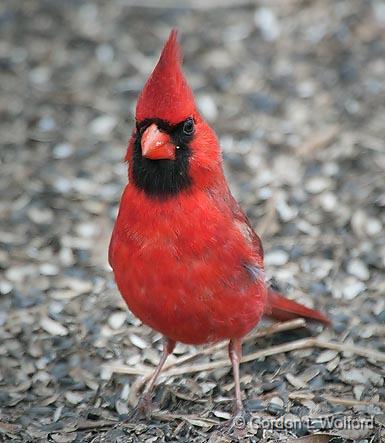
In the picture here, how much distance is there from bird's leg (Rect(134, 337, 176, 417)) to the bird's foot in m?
0.34

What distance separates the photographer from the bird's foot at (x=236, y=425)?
340 centimetres

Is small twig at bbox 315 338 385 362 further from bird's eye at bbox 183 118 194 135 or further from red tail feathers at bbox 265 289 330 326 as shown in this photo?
bird's eye at bbox 183 118 194 135

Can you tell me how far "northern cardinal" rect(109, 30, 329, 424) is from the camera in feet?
10.4

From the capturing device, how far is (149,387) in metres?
3.75

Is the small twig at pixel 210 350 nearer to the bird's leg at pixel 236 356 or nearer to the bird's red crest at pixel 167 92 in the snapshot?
the bird's leg at pixel 236 356

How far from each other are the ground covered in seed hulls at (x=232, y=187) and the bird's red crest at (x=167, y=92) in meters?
1.15

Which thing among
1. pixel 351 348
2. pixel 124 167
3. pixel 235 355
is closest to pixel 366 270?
pixel 351 348

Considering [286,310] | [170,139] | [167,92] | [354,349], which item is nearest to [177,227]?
[170,139]

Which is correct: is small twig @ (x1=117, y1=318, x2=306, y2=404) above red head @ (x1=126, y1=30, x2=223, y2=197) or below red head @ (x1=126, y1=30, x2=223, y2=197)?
below

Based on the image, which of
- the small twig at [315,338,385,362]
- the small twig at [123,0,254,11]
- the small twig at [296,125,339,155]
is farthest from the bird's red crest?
the small twig at [123,0,254,11]

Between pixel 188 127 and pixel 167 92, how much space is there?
0.18 m

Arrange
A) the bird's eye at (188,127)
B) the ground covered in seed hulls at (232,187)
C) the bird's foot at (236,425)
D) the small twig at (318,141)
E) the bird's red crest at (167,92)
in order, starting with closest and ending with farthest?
the bird's red crest at (167,92)
the bird's eye at (188,127)
the bird's foot at (236,425)
the ground covered in seed hulls at (232,187)
the small twig at (318,141)

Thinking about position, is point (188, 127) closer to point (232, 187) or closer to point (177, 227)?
point (177, 227)

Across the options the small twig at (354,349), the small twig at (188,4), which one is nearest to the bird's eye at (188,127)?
the small twig at (354,349)
